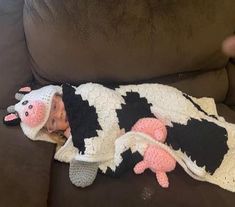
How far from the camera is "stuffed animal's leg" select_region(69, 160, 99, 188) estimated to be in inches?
43.0

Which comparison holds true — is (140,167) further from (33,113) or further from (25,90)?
(25,90)

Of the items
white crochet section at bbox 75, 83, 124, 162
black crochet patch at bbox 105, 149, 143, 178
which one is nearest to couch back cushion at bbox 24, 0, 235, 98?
white crochet section at bbox 75, 83, 124, 162

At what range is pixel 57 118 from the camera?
122 cm

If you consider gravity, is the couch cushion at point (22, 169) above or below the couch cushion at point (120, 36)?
below

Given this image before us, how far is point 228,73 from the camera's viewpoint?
152cm

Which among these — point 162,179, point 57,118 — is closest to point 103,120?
point 57,118

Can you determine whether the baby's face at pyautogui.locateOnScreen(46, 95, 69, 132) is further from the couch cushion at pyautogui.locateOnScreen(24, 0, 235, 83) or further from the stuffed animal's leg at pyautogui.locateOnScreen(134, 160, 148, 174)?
the stuffed animal's leg at pyautogui.locateOnScreen(134, 160, 148, 174)

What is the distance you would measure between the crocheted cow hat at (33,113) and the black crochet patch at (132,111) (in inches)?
8.8

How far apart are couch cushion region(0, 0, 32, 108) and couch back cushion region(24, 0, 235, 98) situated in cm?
4

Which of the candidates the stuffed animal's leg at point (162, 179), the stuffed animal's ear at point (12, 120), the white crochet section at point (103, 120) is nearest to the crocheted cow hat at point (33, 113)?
the stuffed animal's ear at point (12, 120)

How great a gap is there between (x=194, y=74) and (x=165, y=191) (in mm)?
530

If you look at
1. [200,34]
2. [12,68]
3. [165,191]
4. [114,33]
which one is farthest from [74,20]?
[165,191]

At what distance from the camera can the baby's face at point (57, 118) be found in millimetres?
1214

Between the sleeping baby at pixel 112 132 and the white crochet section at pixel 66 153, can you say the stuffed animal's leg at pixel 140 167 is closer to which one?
the sleeping baby at pixel 112 132
